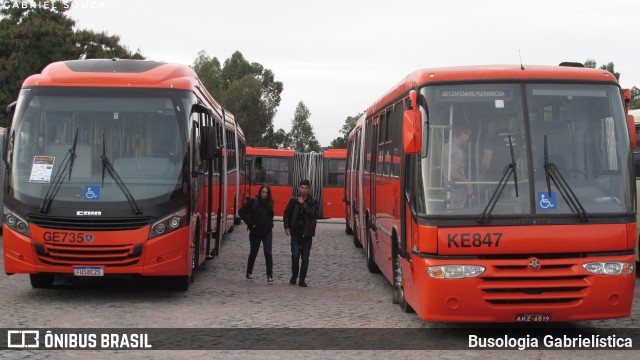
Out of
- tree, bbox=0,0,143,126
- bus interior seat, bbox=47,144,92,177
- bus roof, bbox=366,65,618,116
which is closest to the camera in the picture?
bus roof, bbox=366,65,618,116

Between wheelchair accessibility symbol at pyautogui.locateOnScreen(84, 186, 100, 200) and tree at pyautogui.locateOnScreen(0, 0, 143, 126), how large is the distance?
114 feet

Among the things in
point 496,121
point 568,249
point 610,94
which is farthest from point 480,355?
point 610,94

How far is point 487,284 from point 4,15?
43479mm

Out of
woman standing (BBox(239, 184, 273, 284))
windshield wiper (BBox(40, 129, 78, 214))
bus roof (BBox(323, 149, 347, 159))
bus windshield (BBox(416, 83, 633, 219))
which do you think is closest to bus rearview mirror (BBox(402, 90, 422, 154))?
bus windshield (BBox(416, 83, 633, 219))

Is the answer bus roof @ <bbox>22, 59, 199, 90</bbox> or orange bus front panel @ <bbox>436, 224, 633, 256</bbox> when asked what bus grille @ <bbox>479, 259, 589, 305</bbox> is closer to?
orange bus front panel @ <bbox>436, 224, 633, 256</bbox>

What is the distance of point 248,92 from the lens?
3482 inches

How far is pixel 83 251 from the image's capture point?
12.3 m

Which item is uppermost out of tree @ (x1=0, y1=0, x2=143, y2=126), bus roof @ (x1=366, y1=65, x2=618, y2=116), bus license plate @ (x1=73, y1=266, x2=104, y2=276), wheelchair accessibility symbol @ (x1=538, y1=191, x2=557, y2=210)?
tree @ (x1=0, y1=0, x2=143, y2=126)

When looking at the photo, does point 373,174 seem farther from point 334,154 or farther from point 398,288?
point 334,154

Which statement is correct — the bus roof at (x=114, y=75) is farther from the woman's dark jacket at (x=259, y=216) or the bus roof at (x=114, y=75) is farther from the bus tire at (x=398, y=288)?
the bus tire at (x=398, y=288)

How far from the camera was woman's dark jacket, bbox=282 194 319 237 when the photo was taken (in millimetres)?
14875

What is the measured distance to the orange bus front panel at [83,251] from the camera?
40.2 ft

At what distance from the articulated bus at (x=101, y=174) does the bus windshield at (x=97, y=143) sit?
0.05 feet

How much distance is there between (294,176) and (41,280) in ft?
75.9
